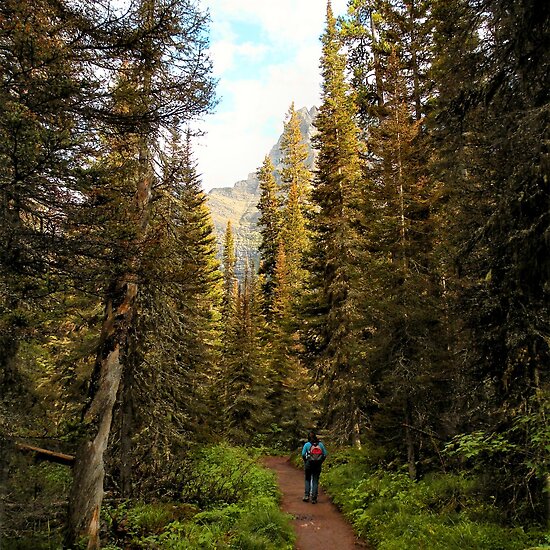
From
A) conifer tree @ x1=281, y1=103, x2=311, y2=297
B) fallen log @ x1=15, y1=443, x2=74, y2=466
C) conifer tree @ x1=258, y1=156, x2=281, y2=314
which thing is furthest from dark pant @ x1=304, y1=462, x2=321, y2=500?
conifer tree @ x1=258, y1=156, x2=281, y2=314

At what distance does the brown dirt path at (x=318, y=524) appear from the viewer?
9.30m

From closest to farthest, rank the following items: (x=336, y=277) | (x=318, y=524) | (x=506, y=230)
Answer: (x=506, y=230), (x=318, y=524), (x=336, y=277)

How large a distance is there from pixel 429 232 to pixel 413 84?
9615 mm

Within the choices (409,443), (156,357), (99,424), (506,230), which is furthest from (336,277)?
(99,424)

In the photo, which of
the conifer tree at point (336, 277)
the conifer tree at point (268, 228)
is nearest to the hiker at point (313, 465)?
the conifer tree at point (336, 277)

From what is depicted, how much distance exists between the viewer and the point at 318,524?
1083cm

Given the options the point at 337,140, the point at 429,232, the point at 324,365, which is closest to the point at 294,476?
the point at 324,365

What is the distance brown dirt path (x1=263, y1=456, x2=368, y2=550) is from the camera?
930cm

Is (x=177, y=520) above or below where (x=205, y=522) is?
above

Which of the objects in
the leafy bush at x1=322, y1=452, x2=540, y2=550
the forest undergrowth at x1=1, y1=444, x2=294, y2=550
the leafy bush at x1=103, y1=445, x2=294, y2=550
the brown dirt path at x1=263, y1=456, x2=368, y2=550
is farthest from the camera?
the brown dirt path at x1=263, y1=456, x2=368, y2=550

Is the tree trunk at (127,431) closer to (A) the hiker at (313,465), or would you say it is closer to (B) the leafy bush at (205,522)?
(B) the leafy bush at (205,522)

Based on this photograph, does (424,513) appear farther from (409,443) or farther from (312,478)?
(312,478)

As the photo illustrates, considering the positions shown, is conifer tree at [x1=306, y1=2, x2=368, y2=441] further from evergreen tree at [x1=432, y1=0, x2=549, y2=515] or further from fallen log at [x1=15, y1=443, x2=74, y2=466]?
fallen log at [x1=15, y1=443, x2=74, y2=466]

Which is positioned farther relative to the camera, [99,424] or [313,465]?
[313,465]
